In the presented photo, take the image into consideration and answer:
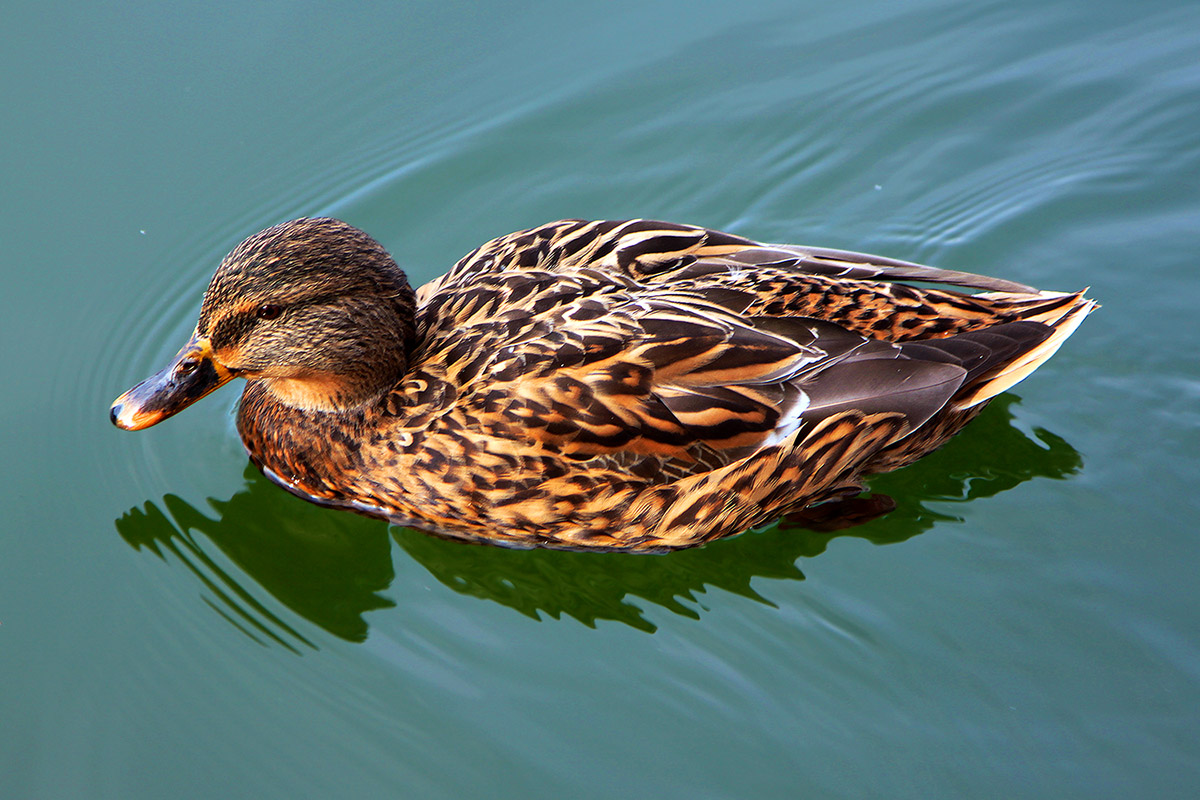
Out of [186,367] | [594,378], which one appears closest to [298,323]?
[186,367]

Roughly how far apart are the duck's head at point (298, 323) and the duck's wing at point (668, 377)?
357 millimetres

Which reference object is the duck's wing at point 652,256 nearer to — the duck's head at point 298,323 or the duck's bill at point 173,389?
the duck's head at point 298,323

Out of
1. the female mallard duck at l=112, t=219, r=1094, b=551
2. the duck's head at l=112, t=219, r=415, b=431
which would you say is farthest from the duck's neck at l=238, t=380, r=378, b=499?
the duck's head at l=112, t=219, r=415, b=431

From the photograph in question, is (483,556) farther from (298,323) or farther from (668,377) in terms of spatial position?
(298,323)

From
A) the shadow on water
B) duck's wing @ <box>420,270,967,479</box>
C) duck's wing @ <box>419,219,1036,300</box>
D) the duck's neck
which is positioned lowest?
the shadow on water

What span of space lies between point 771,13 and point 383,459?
173 inches

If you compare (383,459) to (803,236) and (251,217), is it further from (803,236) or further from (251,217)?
(803,236)

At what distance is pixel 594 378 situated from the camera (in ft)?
14.4

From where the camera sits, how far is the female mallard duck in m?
4.41

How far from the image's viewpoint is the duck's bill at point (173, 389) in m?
4.57

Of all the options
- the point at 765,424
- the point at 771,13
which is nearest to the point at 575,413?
the point at 765,424

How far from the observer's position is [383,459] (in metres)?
4.65

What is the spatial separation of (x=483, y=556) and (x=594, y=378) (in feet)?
3.18

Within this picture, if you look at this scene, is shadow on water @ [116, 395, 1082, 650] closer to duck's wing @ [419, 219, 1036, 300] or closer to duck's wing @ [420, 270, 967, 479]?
duck's wing @ [420, 270, 967, 479]
